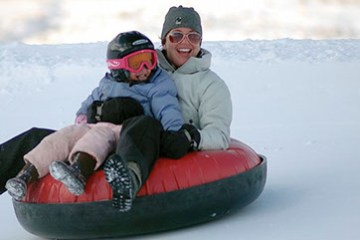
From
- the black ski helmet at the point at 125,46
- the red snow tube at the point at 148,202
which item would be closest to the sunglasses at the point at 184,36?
the black ski helmet at the point at 125,46

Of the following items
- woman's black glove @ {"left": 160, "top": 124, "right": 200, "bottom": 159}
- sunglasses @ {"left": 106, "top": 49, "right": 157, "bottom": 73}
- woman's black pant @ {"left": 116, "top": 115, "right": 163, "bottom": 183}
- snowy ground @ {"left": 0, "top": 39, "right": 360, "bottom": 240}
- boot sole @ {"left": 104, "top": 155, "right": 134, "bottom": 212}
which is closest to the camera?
boot sole @ {"left": 104, "top": 155, "right": 134, "bottom": 212}

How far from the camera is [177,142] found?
3998mm

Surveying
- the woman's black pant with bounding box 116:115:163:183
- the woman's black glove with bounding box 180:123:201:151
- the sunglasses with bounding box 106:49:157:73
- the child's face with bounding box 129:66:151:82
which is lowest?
the woman's black pant with bounding box 116:115:163:183

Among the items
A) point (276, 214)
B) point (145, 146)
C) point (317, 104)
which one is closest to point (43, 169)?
point (145, 146)

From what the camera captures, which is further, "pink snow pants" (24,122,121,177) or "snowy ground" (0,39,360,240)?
"snowy ground" (0,39,360,240)

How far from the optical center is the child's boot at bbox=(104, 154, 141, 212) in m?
3.59

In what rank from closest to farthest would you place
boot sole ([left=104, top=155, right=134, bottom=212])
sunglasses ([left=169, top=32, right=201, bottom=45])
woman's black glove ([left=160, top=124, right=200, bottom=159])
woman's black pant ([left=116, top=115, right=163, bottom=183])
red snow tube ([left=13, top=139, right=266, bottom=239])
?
boot sole ([left=104, top=155, right=134, bottom=212])
woman's black pant ([left=116, top=115, right=163, bottom=183])
red snow tube ([left=13, top=139, right=266, bottom=239])
woman's black glove ([left=160, top=124, right=200, bottom=159])
sunglasses ([left=169, top=32, right=201, bottom=45])

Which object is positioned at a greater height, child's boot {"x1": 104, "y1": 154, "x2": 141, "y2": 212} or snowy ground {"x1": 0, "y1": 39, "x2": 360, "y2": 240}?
snowy ground {"x1": 0, "y1": 39, "x2": 360, "y2": 240}

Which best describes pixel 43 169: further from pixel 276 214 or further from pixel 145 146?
pixel 276 214

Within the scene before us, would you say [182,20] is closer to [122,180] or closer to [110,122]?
[110,122]

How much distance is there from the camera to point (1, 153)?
13.9 feet

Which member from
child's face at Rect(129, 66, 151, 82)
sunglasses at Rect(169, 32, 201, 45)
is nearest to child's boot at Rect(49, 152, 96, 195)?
child's face at Rect(129, 66, 151, 82)

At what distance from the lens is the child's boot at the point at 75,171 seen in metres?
3.63

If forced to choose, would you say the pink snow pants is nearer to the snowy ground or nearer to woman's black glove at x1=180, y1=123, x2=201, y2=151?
woman's black glove at x1=180, y1=123, x2=201, y2=151
